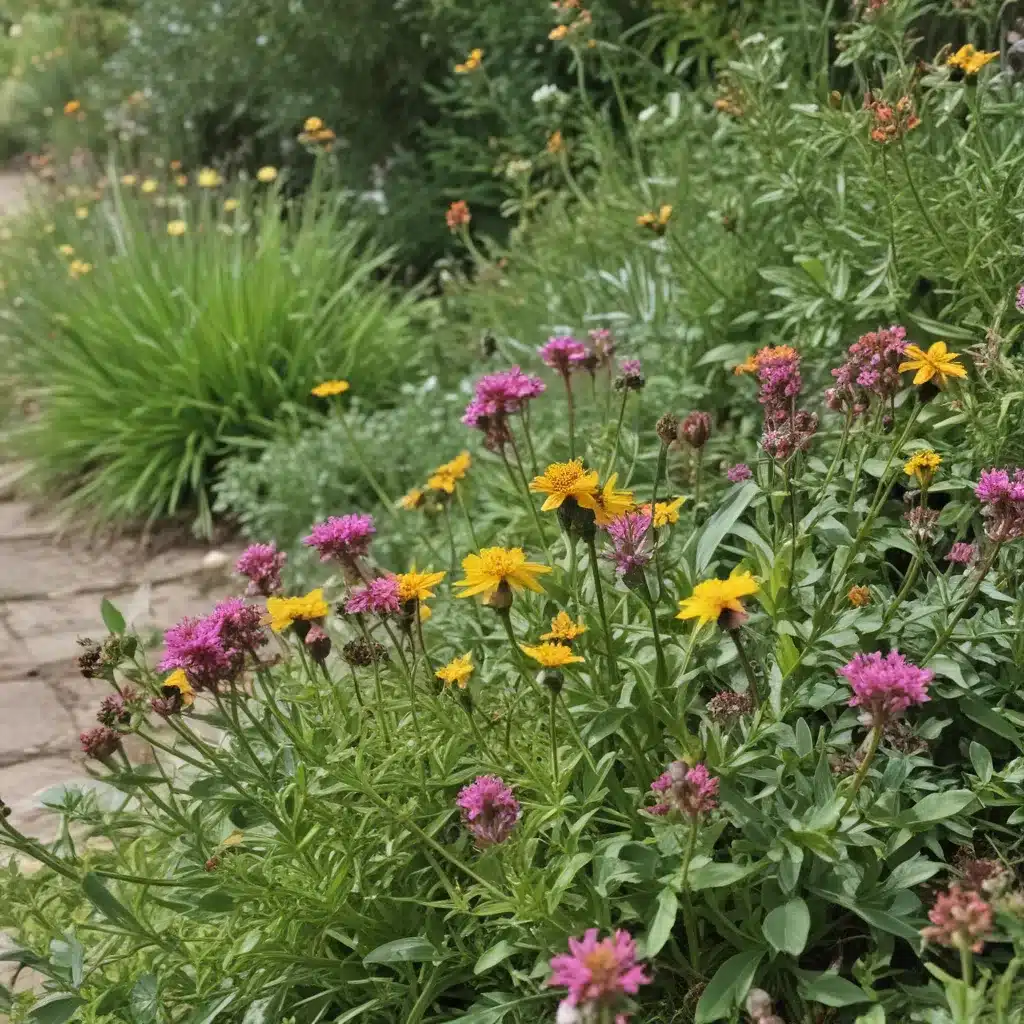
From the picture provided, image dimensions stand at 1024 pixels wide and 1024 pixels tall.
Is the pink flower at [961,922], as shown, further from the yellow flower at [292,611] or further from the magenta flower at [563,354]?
the magenta flower at [563,354]

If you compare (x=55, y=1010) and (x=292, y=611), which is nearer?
(x=55, y=1010)

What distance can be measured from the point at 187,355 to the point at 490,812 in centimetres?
280

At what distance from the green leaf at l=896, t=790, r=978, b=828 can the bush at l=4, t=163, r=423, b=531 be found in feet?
8.31

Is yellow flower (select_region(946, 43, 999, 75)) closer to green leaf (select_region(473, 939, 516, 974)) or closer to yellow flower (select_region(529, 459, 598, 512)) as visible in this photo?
yellow flower (select_region(529, 459, 598, 512))

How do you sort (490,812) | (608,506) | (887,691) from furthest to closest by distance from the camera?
(608,506)
(490,812)
(887,691)

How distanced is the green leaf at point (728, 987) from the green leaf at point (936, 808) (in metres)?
0.24

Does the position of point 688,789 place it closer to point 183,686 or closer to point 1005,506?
point 1005,506

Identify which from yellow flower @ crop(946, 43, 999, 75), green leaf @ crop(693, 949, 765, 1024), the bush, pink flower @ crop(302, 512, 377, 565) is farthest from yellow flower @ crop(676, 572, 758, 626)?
the bush

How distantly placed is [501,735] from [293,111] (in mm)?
4473

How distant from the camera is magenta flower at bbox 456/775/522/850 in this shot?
1.14 m

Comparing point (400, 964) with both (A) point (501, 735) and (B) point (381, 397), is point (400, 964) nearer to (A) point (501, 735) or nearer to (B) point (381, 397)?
(A) point (501, 735)

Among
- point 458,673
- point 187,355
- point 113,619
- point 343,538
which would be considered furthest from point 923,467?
point 187,355

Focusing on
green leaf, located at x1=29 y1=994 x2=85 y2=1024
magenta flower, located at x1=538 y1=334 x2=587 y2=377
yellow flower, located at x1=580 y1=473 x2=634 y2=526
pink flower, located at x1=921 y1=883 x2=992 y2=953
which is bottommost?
green leaf, located at x1=29 y1=994 x2=85 y2=1024

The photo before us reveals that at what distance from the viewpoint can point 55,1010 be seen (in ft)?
4.12
